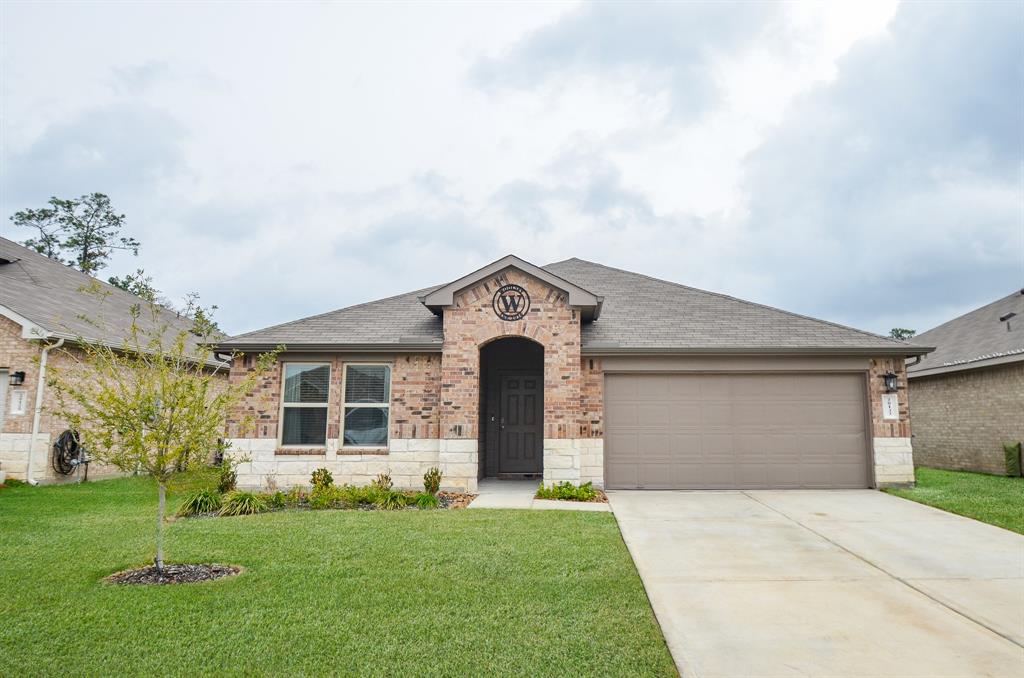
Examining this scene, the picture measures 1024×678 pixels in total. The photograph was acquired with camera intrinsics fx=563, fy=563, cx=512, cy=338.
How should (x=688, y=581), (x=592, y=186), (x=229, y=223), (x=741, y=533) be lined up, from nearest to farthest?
(x=688, y=581) → (x=741, y=533) → (x=592, y=186) → (x=229, y=223)

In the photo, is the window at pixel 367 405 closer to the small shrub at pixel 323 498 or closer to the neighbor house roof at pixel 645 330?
the neighbor house roof at pixel 645 330

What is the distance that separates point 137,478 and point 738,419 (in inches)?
540

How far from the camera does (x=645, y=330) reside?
11.6 m

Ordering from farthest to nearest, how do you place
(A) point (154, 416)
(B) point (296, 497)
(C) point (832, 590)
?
(B) point (296, 497) < (A) point (154, 416) < (C) point (832, 590)

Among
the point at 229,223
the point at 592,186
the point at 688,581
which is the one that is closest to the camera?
the point at 688,581

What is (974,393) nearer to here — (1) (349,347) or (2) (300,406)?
(1) (349,347)

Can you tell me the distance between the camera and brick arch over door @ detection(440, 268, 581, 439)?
10609 millimetres

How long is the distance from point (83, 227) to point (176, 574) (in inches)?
1218

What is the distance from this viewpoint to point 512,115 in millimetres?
17062

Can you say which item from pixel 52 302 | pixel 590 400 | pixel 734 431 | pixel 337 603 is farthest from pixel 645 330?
pixel 52 302

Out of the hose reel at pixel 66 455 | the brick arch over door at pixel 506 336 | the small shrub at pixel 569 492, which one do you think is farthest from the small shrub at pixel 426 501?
the hose reel at pixel 66 455

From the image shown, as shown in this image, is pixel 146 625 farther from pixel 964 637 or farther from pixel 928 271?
pixel 928 271

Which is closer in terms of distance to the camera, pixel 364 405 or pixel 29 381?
pixel 364 405

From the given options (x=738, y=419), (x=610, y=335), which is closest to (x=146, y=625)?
(x=610, y=335)
